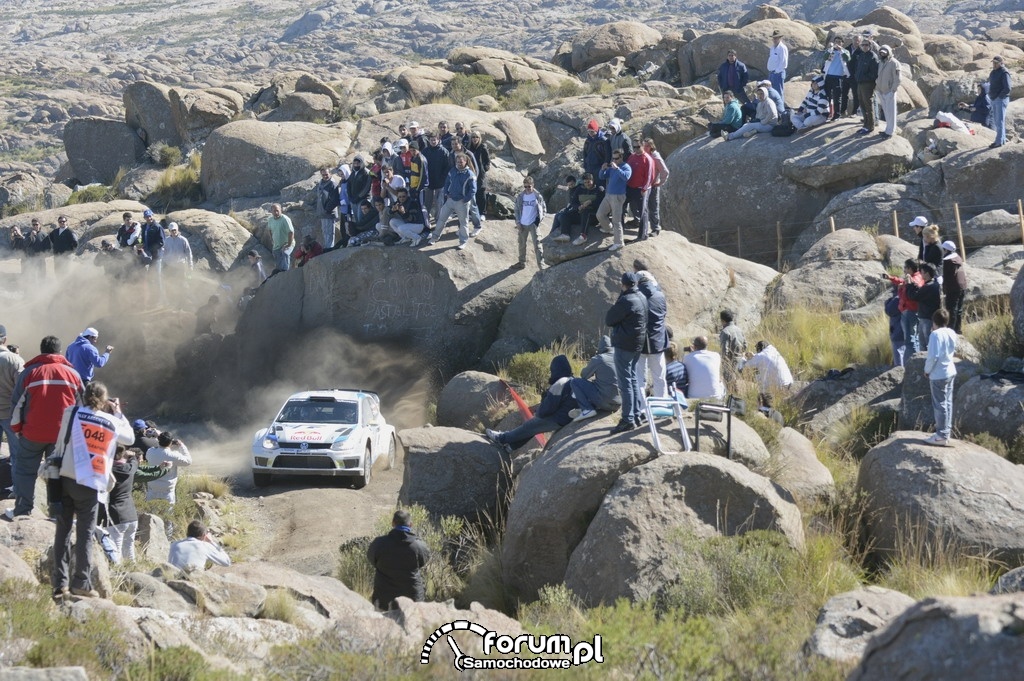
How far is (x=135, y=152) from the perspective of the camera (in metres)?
41.3

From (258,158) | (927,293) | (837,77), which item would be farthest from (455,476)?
(258,158)

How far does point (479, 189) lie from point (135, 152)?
21.5m

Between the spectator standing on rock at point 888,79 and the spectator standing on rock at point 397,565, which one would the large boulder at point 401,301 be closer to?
the spectator standing on rock at point 888,79

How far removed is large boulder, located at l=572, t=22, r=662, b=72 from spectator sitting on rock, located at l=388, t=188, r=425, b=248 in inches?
983

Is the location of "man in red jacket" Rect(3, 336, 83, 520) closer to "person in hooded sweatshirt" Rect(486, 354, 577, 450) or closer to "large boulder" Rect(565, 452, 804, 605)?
"large boulder" Rect(565, 452, 804, 605)

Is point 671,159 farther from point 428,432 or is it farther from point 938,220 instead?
point 428,432

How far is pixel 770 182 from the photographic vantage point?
90.8 feet

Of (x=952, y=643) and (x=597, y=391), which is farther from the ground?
(x=952, y=643)

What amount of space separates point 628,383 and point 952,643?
21.3 ft

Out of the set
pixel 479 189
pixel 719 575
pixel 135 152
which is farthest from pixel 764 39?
pixel 719 575

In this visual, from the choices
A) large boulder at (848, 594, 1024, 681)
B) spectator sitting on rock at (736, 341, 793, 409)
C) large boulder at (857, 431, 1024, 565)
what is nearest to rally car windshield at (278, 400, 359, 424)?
spectator sitting on rock at (736, 341, 793, 409)

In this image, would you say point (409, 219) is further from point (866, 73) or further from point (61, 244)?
point (61, 244)

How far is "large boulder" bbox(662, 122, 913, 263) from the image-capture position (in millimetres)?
26953

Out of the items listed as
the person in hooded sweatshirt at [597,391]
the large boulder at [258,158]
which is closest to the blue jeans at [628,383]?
the person in hooded sweatshirt at [597,391]
